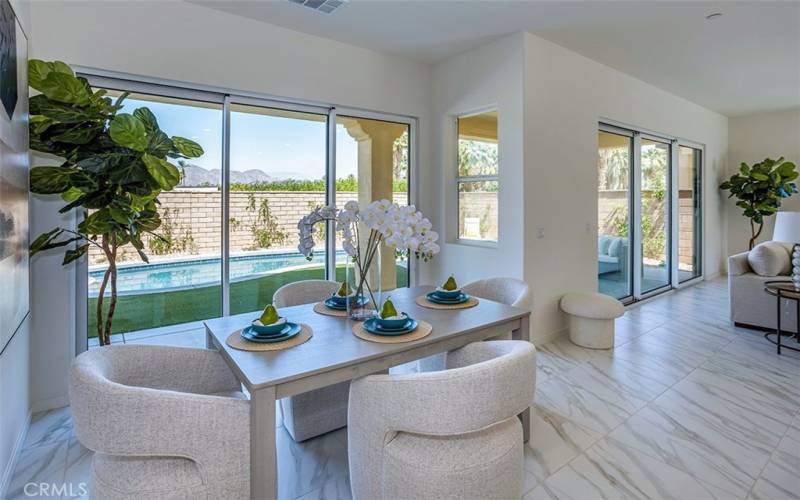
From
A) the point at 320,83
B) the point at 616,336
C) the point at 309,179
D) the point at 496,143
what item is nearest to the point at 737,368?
the point at 616,336

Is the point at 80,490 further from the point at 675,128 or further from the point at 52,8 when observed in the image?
the point at 675,128

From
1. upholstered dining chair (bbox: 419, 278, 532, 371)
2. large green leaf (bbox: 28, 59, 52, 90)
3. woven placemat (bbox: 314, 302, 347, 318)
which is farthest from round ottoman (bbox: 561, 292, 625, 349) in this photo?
large green leaf (bbox: 28, 59, 52, 90)

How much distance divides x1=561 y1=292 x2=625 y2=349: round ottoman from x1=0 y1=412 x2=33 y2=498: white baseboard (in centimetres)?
408

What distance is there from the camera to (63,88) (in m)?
2.18

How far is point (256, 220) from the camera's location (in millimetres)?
→ 3678

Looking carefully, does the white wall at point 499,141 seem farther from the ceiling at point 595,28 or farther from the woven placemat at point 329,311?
the woven placemat at point 329,311

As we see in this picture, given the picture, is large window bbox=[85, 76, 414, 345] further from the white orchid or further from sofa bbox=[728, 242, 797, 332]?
sofa bbox=[728, 242, 797, 332]

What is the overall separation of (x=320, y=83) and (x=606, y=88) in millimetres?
3202

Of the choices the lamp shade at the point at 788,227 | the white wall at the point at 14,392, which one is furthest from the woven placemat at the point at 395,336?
the lamp shade at the point at 788,227

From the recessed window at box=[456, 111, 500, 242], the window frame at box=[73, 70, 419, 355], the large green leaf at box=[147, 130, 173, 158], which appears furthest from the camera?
the recessed window at box=[456, 111, 500, 242]

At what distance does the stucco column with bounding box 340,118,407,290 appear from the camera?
4289 millimetres

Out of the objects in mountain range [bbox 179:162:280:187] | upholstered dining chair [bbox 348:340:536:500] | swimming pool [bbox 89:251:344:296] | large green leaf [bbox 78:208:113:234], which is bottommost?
upholstered dining chair [bbox 348:340:536:500]

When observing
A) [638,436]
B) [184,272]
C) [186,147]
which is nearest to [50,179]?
[186,147]

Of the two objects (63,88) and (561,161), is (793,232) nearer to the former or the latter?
(561,161)
